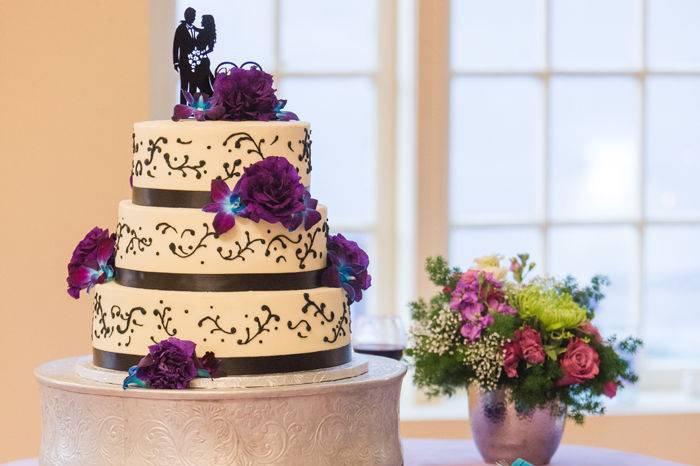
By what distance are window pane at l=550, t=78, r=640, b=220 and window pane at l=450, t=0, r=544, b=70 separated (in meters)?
0.17

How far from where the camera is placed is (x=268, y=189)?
5.48 feet

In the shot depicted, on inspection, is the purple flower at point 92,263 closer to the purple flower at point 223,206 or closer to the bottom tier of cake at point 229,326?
the bottom tier of cake at point 229,326

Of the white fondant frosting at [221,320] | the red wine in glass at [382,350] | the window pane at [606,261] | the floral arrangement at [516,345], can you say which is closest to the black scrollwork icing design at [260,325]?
the white fondant frosting at [221,320]

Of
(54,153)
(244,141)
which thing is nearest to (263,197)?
(244,141)

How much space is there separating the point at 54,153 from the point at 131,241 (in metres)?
1.22

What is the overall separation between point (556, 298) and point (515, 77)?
1.21m

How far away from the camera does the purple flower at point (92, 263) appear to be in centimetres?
187

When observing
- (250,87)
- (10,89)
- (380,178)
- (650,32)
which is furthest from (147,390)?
(650,32)

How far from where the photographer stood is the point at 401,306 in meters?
3.23

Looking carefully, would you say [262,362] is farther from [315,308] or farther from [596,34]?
[596,34]

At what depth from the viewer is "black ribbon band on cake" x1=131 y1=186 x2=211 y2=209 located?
68.2 inches

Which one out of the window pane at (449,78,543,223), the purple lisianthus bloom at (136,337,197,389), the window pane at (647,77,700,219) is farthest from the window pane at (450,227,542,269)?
the purple lisianthus bloom at (136,337,197,389)

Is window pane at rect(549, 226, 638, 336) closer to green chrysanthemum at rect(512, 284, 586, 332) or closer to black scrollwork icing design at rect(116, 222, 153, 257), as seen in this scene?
green chrysanthemum at rect(512, 284, 586, 332)

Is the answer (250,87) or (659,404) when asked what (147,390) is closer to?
(250,87)
